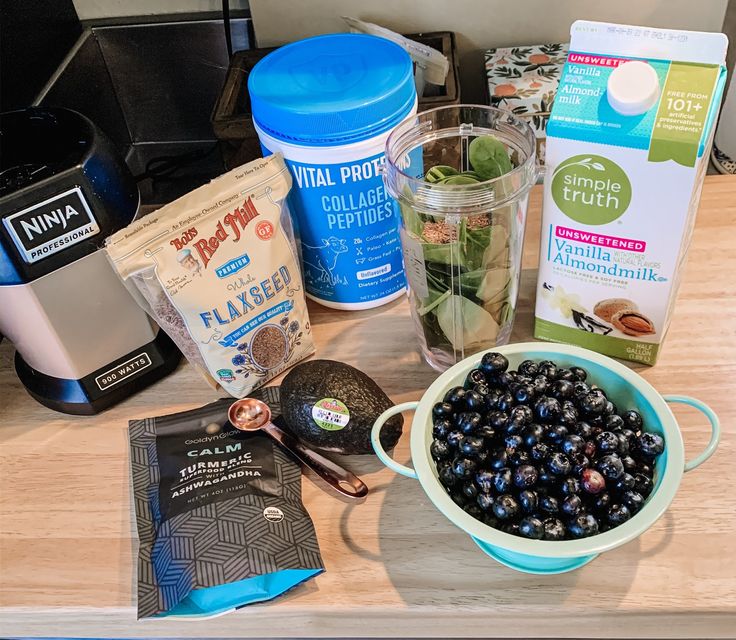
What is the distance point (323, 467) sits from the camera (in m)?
0.71

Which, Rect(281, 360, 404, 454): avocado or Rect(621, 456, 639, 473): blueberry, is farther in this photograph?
Rect(281, 360, 404, 454): avocado

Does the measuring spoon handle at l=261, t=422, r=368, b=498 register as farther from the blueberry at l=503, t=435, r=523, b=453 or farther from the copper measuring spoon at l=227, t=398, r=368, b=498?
the blueberry at l=503, t=435, r=523, b=453

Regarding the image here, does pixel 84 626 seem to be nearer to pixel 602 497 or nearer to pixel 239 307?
pixel 239 307

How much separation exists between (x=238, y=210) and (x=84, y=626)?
41 cm

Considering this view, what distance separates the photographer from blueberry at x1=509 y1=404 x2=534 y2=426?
592 mm

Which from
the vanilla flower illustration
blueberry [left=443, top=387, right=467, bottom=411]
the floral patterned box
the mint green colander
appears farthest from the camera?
the floral patterned box

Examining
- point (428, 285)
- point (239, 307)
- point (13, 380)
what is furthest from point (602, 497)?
point (13, 380)

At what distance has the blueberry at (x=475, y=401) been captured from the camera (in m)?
0.62

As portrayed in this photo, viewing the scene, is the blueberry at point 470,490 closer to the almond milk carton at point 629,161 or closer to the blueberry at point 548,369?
the blueberry at point 548,369

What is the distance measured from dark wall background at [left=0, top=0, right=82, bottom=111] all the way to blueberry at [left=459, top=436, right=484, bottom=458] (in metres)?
0.80

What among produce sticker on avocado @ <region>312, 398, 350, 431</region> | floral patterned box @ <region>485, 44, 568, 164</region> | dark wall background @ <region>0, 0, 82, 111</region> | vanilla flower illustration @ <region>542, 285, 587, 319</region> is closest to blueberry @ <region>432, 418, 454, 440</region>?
produce sticker on avocado @ <region>312, 398, 350, 431</region>

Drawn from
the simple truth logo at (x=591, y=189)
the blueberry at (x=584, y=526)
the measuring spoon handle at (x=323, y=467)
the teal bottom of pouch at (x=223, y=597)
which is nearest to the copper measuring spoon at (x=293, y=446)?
the measuring spoon handle at (x=323, y=467)

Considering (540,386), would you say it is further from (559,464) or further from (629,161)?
(629,161)

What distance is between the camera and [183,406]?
2.63ft
